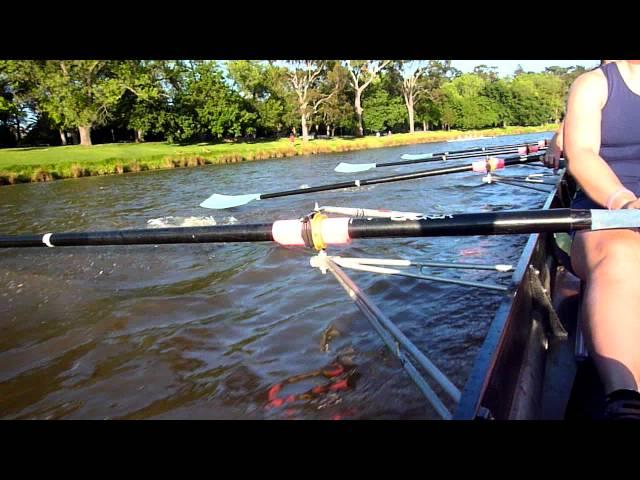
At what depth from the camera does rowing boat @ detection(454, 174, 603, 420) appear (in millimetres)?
1508

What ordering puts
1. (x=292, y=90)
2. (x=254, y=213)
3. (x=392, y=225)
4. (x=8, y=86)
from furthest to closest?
(x=292, y=90) → (x=8, y=86) → (x=254, y=213) → (x=392, y=225)

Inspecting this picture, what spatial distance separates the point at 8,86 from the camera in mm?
39594

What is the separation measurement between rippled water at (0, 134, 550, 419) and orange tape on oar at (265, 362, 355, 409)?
0.04 m

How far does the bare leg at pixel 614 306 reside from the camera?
1498 mm

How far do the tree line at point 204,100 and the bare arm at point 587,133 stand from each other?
118 ft

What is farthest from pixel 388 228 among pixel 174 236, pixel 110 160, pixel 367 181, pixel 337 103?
pixel 337 103

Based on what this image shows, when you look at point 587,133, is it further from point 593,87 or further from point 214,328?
point 214,328

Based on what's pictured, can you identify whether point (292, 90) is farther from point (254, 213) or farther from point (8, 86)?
point (254, 213)

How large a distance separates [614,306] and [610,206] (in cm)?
51

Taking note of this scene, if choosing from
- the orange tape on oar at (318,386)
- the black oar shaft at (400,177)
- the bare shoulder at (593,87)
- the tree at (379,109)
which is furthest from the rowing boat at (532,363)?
the tree at (379,109)
